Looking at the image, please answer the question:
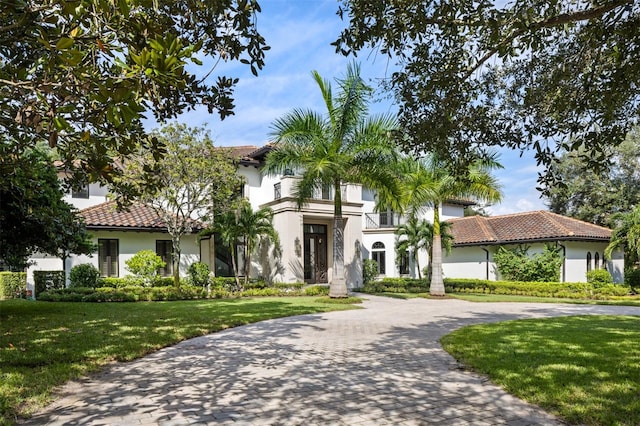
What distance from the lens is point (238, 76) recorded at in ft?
17.8

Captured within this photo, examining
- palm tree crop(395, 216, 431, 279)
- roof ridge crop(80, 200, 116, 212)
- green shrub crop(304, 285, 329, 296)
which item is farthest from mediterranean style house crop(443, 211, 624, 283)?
roof ridge crop(80, 200, 116, 212)

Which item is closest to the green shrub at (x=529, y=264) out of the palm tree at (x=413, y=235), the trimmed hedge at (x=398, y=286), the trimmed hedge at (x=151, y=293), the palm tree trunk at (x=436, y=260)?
the palm tree at (x=413, y=235)

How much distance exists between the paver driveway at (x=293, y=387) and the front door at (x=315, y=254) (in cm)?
1613

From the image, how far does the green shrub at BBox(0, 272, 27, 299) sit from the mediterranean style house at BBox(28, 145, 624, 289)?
942mm

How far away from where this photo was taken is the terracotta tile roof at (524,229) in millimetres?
25438

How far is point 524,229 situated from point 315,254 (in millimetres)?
12906

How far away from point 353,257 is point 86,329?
17.3 metres

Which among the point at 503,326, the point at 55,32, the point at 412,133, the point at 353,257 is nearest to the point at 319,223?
the point at 353,257

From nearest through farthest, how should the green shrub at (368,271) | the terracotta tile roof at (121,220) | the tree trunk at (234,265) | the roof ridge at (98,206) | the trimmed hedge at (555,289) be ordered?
the terracotta tile roof at (121,220), the roof ridge at (98,206), the trimmed hedge at (555,289), the tree trunk at (234,265), the green shrub at (368,271)

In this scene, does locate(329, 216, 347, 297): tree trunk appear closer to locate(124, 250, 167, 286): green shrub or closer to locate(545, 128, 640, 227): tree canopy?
locate(124, 250, 167, 286): green shrub

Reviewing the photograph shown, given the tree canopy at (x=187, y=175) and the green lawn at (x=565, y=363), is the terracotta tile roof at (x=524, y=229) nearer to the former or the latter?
the green lawn at (x=565, y=363)

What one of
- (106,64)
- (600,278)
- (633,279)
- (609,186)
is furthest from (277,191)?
(609,186)

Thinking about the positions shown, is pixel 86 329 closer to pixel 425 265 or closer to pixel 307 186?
pixel 307 186

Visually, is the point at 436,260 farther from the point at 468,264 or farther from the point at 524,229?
the point at 468,264
